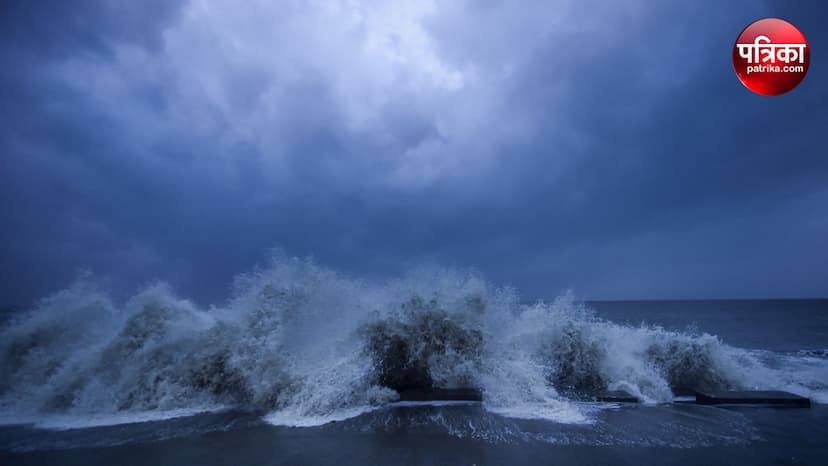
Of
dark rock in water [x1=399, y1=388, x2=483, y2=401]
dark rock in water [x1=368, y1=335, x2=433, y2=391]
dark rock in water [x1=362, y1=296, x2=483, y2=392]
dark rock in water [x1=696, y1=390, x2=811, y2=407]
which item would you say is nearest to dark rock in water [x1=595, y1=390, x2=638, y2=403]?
dark rock in water [x1=696, y1=390, x2=811, y2=407]

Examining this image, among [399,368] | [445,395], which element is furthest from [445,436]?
[399,368]

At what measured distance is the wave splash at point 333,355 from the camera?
6633 millimetres

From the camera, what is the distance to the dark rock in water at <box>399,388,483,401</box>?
6422mm

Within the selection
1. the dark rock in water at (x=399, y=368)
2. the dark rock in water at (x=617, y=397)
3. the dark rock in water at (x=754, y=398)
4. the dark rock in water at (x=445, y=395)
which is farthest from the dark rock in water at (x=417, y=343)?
the dark rock in water at (x=754, y=398)

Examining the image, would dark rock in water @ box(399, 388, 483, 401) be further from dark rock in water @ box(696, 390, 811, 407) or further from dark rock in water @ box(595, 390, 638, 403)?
dark rock in water @ box(696, 390, 811, 407)

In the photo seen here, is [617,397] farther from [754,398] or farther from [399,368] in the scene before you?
[399,368]

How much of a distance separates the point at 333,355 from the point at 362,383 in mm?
899

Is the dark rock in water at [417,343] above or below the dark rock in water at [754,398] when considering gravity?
above

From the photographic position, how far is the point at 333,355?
282 inches

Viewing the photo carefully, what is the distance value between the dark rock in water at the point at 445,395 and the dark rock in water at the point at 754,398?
3.49m

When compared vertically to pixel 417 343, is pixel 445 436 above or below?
below

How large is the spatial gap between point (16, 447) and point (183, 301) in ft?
13.9

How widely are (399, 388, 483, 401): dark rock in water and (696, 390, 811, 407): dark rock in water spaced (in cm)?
349

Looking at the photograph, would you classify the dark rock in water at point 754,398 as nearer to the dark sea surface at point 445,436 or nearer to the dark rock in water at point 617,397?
the dark sea surface at point 445,436
